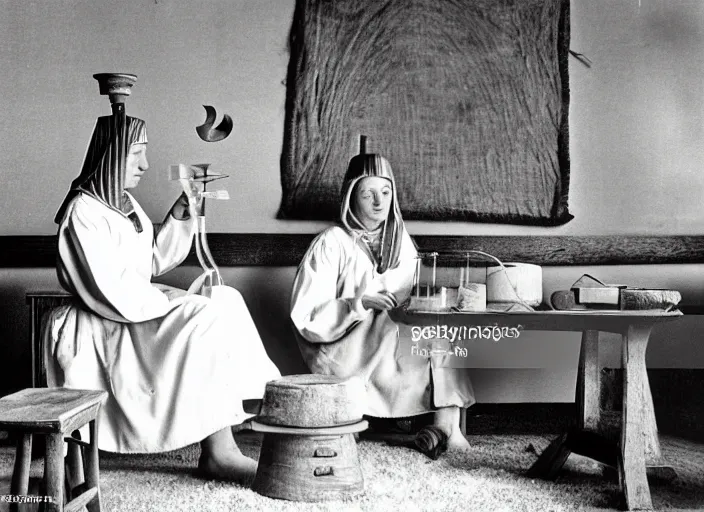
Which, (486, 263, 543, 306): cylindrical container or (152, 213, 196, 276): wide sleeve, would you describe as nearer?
(486, 263, 543, 306): cylindrical container

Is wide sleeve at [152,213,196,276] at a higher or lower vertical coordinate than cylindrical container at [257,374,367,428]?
higher

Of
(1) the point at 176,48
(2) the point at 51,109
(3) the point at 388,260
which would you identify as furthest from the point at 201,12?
(3) the point at 388,260

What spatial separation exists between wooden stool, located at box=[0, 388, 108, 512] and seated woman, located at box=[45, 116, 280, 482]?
0.63 meters

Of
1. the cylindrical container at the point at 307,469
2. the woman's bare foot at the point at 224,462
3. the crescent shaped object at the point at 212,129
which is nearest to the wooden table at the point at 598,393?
the cylindrical container at the point at 307,469

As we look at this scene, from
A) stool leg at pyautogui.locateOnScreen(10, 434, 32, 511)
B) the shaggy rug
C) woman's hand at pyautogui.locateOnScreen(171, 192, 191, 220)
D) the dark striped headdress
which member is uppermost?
the dark striped headdress

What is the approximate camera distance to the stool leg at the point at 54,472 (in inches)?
96.3

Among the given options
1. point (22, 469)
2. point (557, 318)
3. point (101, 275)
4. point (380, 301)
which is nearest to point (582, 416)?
point (557, 318)

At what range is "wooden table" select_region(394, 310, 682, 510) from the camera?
3115 millimetres

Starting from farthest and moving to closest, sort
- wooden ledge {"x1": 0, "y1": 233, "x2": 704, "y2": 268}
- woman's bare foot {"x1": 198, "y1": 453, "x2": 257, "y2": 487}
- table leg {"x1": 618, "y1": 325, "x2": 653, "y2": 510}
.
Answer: wooden ledge {"x1": 0, "y1": 233, "x2": 704, "y2": 268}
woman's bare foot {"x1": 198, "y1": 453, "x2": 257, "y2": 487}
table leg {"x1": 618, "y1": 325, "x2": 653, "y2": 510}

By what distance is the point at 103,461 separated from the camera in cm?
371

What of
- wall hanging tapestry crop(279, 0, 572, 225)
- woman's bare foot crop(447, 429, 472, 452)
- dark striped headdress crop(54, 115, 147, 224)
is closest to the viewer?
dark striped headdress crop(54, 115, 147, 224)

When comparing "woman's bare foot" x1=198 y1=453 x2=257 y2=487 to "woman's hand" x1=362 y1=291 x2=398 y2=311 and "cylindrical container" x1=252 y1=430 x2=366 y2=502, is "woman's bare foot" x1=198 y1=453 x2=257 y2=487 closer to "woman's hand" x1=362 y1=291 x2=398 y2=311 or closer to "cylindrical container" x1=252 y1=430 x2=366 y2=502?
"cylindrical container" x1=252 y1=430 x2=366 y2=502

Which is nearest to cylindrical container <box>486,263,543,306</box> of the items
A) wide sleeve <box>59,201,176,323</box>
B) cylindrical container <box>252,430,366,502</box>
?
cylindrical container <box>252,430,366,502</box>

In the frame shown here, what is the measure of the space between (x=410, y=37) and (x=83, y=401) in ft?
8.70
